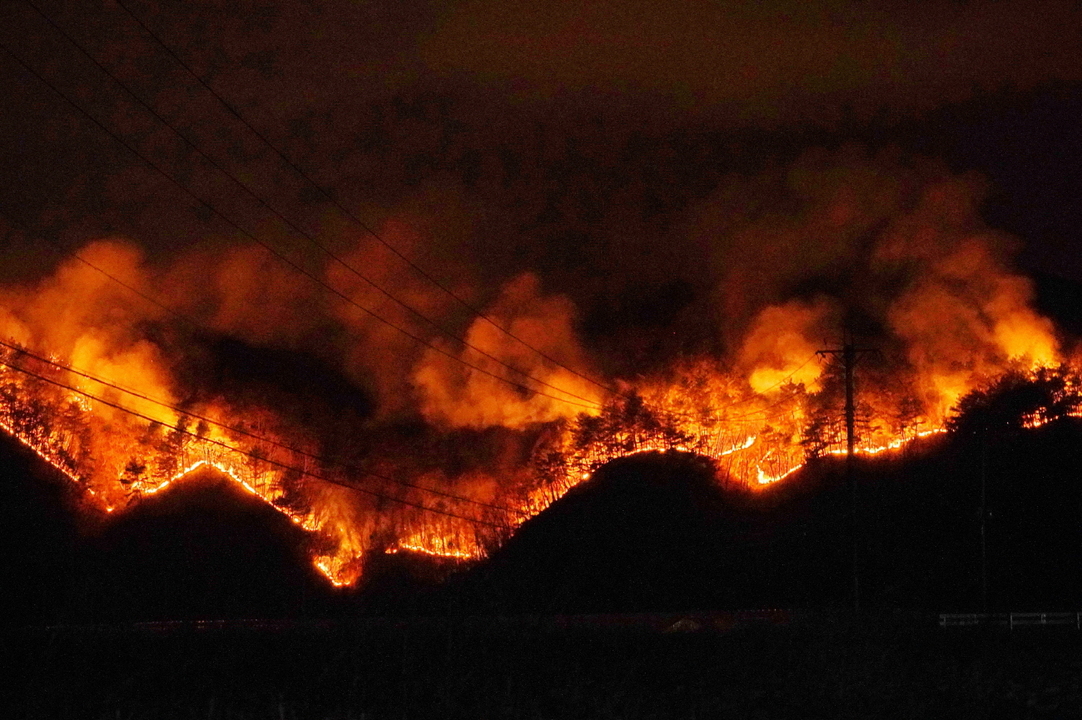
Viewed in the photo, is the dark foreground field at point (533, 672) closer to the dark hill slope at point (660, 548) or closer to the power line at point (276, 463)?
the dark hill slope at point (660, 548)

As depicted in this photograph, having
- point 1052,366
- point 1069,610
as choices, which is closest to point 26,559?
point 1069,610

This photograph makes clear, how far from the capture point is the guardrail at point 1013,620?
4069 cm

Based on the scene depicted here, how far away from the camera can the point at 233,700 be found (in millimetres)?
24297

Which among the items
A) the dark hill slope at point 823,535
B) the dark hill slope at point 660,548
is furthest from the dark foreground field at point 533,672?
the dark hill slope at point 823,535

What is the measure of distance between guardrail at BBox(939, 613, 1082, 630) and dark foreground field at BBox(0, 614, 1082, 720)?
10.7 ft

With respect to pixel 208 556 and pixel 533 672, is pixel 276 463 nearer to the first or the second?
pixel 208 556

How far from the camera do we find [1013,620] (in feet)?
142

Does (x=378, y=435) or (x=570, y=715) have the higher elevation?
(x=378, y=435)

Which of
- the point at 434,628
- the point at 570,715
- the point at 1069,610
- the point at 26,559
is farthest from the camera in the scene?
the point at 26,559

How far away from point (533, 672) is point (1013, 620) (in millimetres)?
23651

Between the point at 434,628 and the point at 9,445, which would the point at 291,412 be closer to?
the point at 9,445

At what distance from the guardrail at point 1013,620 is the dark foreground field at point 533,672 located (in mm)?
3274

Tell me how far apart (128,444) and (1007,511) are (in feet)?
181

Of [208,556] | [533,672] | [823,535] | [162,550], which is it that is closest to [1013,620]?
[823,535]
